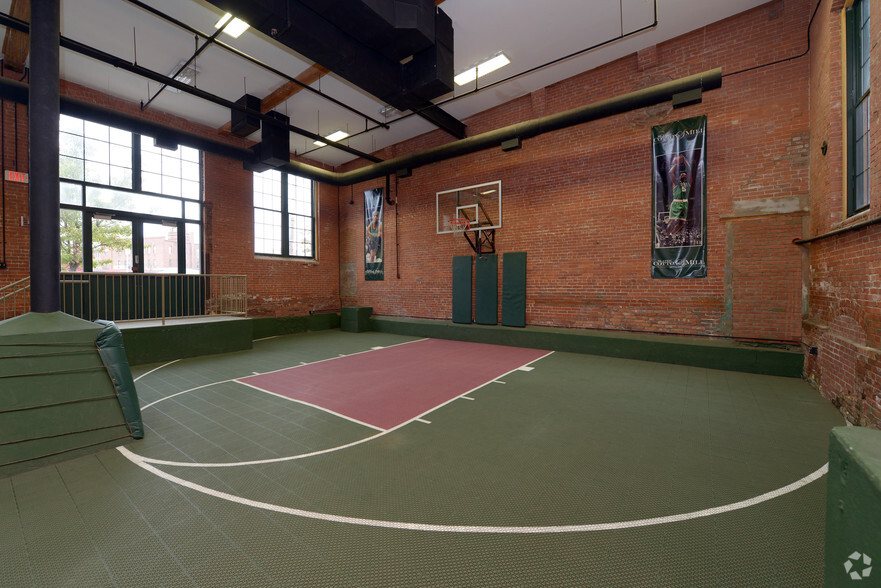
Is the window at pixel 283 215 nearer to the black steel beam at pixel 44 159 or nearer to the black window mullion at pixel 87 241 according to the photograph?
the black window mullion at pixel 87 241

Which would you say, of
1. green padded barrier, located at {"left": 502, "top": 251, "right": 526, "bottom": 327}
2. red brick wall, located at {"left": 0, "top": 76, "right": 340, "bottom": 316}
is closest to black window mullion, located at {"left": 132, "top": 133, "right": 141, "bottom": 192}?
red brick wall, located at {"left": 0, "top": 76, "right": 340, "bottom": 316}

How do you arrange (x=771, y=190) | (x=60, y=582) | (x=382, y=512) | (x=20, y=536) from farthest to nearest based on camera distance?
(x=771, y=190) < (x=382, y=512) < (x=20, y=536) < (x=60, y=582)

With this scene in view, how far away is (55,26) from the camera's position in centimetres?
357

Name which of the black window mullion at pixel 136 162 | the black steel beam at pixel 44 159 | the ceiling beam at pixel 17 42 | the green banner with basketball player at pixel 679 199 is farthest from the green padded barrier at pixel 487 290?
the ceiling beam at pixel 17 42

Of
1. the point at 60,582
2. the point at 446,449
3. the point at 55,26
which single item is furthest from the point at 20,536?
the point at 55,26

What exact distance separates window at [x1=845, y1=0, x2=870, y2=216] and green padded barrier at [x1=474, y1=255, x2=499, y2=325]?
5.46m

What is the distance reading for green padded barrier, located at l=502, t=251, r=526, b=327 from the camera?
26.0 feet

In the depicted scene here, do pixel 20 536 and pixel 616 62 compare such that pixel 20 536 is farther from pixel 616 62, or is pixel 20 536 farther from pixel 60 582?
pixel 616 62

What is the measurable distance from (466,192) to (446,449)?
7032mm

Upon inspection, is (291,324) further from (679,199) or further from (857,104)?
(857,104)

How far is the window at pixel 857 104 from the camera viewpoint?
383 centimetres

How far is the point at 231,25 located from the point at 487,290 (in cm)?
651

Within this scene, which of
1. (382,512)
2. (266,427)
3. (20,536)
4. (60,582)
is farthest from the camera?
(266,427)

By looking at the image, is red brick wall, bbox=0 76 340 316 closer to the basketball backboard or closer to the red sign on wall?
the red sign on wall
